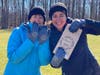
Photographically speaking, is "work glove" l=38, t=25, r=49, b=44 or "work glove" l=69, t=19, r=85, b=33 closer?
"work glove" l=69, t=19, r=85, b=33

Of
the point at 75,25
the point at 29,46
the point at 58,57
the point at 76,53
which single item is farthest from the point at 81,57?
the point at 29,46

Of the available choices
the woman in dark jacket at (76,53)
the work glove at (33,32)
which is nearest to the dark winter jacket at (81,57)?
the woman in dark jacket at (76,53)

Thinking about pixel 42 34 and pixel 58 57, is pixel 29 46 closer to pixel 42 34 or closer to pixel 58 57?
pixel 42 34

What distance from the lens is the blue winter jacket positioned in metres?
5.00

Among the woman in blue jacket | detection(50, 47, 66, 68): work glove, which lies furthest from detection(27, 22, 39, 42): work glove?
detection(50, 47, 66, 68): work glove

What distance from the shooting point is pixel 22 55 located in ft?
16.4

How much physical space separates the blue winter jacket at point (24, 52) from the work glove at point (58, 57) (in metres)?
0.21

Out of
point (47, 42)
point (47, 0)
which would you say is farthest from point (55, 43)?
point (47, 0)

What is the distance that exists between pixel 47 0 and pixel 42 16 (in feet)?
213

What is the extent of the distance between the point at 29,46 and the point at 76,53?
0.64m

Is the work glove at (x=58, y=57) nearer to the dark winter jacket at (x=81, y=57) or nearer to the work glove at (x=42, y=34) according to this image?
the dark winter jacket at (x=81, y=57)

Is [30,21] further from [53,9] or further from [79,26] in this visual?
[79,26]

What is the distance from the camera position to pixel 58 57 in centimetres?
488

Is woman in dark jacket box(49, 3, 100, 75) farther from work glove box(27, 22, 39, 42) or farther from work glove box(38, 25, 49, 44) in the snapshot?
work glove box(27, 22, 39, 42)
